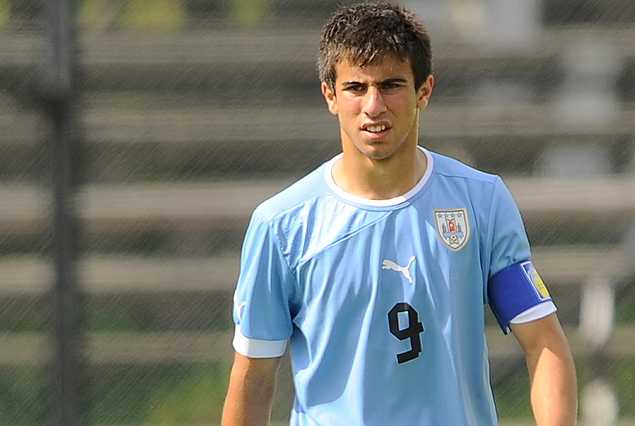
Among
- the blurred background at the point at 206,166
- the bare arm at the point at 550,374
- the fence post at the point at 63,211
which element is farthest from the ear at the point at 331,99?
the fence post at the point at 63,211

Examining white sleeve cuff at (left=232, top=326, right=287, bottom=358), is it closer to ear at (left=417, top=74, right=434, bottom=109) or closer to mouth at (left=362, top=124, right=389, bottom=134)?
mouth at (left=362, top=124, right=389, bottom=134)

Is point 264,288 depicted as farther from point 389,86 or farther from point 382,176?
point 389,86

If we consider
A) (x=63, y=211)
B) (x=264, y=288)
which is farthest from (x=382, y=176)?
(x=63, y=211)

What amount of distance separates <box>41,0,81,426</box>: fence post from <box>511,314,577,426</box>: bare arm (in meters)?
2.30

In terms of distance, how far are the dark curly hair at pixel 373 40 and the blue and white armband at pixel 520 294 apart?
1.61 ft

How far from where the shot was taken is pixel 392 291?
222 cm

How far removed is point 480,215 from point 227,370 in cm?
204

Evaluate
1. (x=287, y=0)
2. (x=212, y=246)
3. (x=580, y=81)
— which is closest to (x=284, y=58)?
(x=287, y=0)

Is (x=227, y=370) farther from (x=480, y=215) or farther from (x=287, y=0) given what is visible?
(x=480, y=215)

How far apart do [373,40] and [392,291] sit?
0.57 m

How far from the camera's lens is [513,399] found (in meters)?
4.08

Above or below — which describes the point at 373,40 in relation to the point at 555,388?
above

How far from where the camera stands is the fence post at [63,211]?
3979mm

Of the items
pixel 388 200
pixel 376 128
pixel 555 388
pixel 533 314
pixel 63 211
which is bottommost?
pixel 63 211
